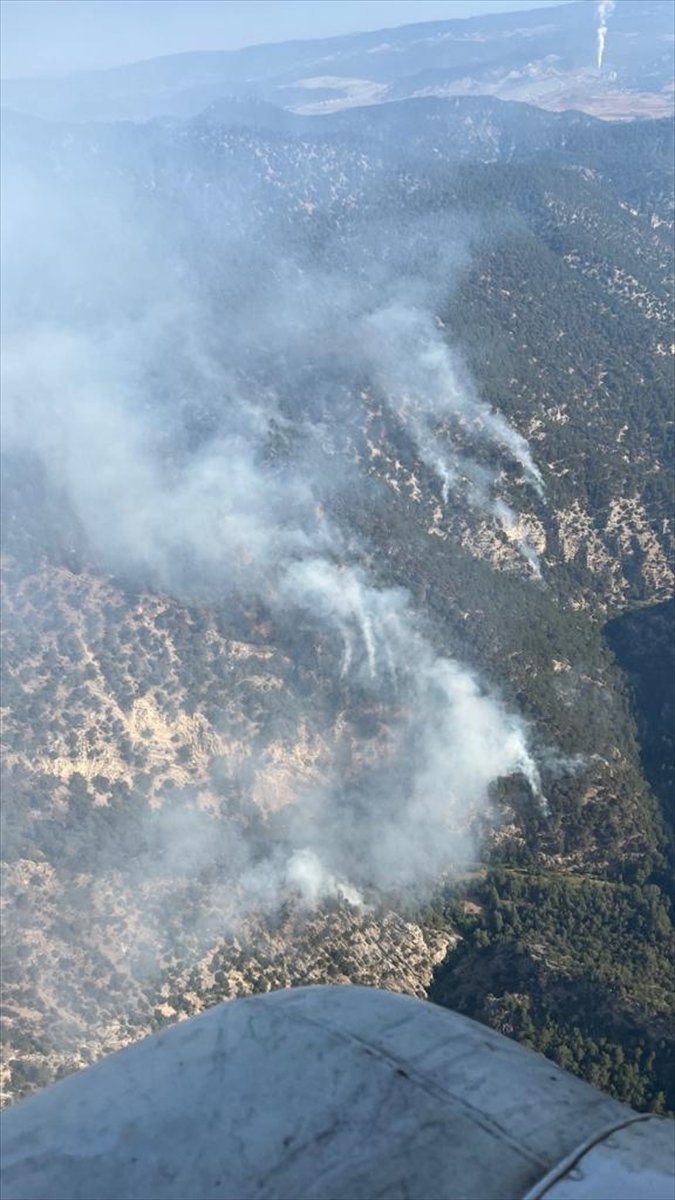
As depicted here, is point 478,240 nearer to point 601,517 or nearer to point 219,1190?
point 601,517

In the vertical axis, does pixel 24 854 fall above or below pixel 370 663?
below

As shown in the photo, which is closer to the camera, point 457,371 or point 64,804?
point 64,804

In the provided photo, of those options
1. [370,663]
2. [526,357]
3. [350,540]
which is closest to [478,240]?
[526,357]

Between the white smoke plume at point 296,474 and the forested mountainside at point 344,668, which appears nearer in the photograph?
the forested mountainside at point 344,668

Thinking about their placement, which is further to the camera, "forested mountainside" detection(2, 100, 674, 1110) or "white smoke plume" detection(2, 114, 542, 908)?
"white smoke plume" detection(2, 114, 542, 908)

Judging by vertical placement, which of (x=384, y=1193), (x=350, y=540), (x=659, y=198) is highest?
(x=659, y=198)

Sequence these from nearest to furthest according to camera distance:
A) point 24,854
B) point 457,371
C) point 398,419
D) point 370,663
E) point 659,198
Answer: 1. point 24,854
2. point 370,663
3. point 398,419
4. point 457,371
5. point 659,198

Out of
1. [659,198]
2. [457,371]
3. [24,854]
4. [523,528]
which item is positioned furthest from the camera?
[659,198]
